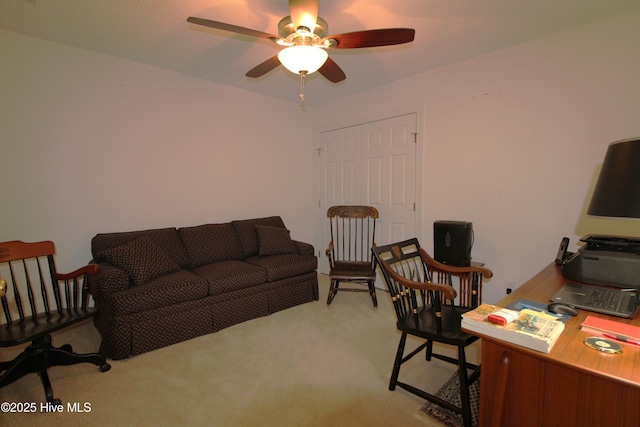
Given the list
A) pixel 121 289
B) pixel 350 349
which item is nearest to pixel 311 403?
pixel 350 349

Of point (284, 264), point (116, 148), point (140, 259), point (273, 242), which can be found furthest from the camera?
point (273, 242)

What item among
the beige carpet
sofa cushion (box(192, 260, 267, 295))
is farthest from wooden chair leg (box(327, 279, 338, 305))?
sofa cushion (box(192, 260, 267, 295))

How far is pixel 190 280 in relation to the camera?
2646mm

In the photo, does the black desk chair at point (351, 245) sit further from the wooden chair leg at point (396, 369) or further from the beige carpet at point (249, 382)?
the wooden chair leg at point (396, 369)

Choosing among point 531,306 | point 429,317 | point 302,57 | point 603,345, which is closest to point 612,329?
point 603,345

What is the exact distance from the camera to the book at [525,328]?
106cm

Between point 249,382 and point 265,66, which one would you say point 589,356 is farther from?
point 265,66

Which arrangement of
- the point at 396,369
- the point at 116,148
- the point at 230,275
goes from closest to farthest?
the point at 396,369
the point at 230,275
the point at 116,148

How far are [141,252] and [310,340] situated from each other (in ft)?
5.24

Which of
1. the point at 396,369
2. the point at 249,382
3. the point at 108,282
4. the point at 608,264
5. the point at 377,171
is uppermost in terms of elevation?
the point at 377,171

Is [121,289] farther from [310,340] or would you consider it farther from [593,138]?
[593,138]

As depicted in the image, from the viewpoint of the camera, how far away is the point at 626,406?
37.5 inches

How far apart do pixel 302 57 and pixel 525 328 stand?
165 centimetres

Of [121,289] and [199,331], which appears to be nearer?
[121,289]
